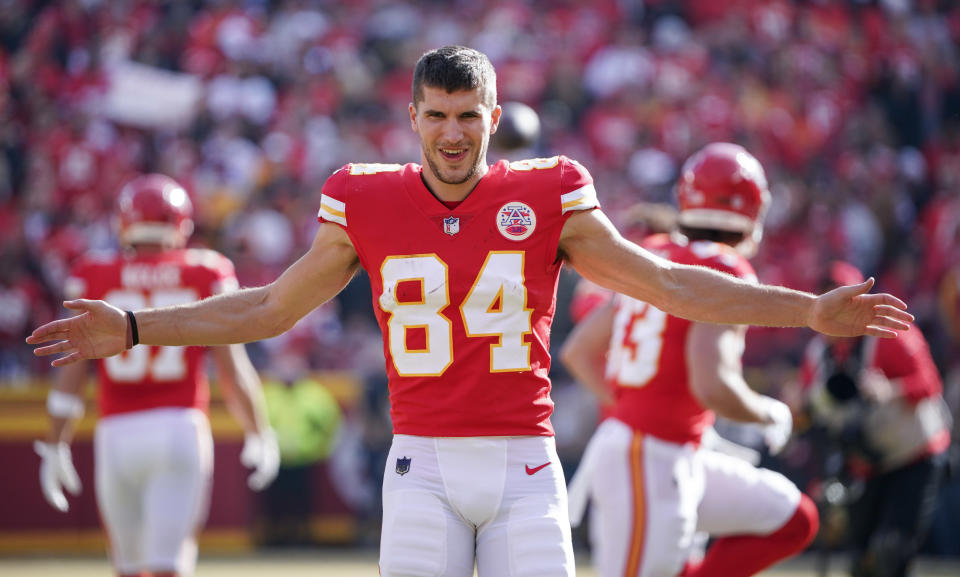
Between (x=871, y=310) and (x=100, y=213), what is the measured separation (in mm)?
10391

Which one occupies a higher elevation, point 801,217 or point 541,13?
point 541,13

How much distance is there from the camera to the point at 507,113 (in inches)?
260

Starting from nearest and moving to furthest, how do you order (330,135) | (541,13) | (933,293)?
(933,293) → (330,135) → (541,13)

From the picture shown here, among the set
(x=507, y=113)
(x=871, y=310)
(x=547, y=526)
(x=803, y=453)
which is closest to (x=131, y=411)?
(x=507, y=113)

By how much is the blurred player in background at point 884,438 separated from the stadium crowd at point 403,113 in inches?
154

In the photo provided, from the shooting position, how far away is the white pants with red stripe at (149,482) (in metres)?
5.70

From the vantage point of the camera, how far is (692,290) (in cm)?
353

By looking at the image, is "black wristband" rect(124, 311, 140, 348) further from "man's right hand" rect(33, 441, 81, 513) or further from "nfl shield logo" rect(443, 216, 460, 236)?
"man's right hand" rect(33, 441, 81, 513)

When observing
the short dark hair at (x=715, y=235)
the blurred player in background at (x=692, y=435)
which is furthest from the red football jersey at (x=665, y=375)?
the short dark hair at (x=715, y=235)

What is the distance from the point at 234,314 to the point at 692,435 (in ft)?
6.44

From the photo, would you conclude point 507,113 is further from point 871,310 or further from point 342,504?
point 342,504

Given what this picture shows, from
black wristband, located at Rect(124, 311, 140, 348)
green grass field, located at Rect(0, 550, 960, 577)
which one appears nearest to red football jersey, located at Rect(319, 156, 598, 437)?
black wristband, located at Rect(124, 311, 140, 348)

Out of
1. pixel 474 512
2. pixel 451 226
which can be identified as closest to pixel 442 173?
pixel 451 226

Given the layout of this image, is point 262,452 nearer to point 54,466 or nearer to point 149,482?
point 149,482
